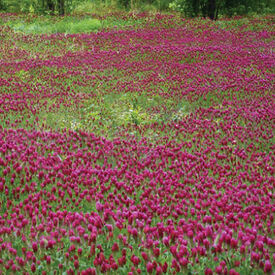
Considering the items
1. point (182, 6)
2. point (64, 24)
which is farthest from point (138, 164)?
point (182, 6)

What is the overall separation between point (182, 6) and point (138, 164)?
26.5 metres

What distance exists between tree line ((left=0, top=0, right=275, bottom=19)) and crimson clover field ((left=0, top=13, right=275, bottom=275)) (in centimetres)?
1496

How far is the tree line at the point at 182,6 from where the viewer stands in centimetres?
3016

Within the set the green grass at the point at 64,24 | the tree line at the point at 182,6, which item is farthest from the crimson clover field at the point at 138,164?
the tree line at the point at 182,6

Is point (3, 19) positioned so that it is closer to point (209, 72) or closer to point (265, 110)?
point (209, 72)

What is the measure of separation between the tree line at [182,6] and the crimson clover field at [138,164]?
14963mm

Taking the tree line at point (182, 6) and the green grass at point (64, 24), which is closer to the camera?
the green grass at point (64, 24)

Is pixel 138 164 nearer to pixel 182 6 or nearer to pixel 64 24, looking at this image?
pixel 64 24

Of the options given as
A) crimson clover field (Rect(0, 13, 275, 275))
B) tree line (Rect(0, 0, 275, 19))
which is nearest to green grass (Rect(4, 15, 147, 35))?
tree line (Rect(0, 0, 275, 19))

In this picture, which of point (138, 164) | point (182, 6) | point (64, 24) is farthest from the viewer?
point (182, 6)

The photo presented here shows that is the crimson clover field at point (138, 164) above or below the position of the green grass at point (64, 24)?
below

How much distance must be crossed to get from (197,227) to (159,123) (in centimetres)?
503

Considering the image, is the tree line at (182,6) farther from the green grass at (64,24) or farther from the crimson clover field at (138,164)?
the crimson clover field at (138,164)

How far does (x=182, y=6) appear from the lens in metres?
30.2
